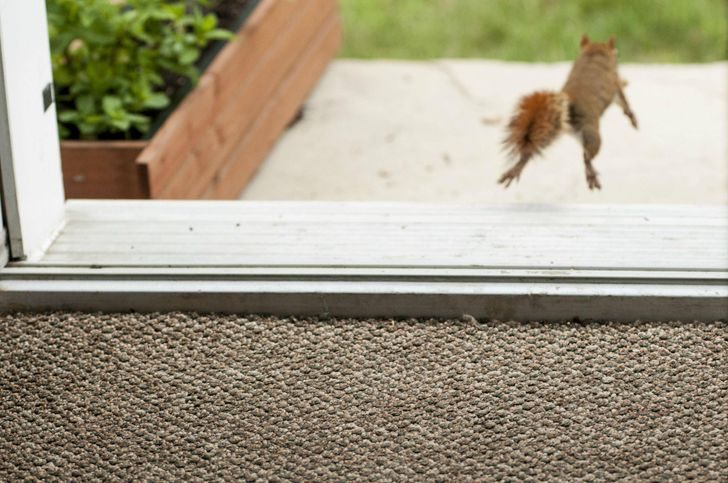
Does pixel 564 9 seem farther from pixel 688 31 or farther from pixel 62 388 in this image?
pixel 62 388

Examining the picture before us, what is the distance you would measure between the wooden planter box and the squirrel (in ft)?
2.62

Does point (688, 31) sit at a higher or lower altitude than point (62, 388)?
lower

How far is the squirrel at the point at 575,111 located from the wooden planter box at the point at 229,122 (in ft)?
2.62

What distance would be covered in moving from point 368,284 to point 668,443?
55 cm

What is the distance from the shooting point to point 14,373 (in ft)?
6.13

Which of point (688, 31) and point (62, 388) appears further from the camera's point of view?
point (688, 31)

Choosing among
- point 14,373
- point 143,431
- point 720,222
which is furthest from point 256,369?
point 720,222

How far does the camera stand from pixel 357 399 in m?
1.80

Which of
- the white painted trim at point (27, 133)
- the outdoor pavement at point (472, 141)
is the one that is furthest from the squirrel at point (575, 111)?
the white painted trim at point (27, 133)

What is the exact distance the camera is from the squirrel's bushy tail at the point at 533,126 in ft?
8.86

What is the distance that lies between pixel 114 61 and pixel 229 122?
362mm

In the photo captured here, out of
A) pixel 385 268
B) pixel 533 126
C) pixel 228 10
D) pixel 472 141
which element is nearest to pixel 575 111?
pixel 533 126

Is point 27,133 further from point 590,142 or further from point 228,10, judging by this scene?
point 228,10

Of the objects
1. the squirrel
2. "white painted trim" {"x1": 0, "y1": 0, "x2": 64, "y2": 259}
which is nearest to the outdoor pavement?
the squirrel
